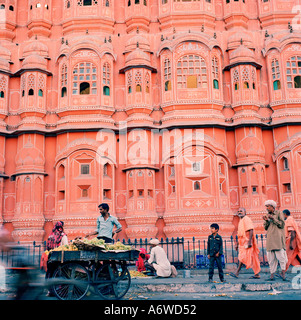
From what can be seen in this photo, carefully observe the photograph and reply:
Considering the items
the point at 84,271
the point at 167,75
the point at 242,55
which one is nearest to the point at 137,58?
the point at 167,75

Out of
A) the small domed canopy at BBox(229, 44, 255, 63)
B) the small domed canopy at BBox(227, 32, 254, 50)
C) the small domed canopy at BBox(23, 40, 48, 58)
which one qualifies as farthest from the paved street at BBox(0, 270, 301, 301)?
the small domed canopy at BBox(23, 40, 48, 58)

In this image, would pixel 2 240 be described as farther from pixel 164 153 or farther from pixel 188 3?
pixel 188 3

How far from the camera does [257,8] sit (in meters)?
20.8

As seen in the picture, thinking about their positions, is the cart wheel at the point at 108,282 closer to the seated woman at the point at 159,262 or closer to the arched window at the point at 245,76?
the seated woman at the point at 159,262

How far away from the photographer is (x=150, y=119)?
60.5 feet

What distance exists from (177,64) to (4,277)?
13.1m

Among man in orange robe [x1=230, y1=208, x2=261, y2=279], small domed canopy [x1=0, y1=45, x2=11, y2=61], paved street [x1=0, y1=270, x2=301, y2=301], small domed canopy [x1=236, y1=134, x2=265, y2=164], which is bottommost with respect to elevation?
paved street [x1=0, y1=270, x2=301, y2=301]

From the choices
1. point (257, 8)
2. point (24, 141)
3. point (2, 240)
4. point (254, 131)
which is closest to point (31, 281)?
point (2, 240)

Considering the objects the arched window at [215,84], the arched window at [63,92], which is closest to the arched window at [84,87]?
the arched window at [63,92]

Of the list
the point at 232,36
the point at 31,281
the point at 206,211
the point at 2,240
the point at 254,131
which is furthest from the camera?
the point at 232,36

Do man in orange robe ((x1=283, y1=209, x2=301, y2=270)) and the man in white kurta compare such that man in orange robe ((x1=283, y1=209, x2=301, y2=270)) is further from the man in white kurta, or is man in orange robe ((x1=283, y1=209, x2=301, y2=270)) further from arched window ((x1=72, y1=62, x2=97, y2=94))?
arched window ((x1=72, y1=62, x2=97, y2=94))

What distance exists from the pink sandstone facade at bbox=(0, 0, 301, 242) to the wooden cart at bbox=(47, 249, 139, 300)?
9095 mm

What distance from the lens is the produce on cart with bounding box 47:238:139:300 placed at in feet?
24.1

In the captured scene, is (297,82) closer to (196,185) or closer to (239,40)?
(239,40)
